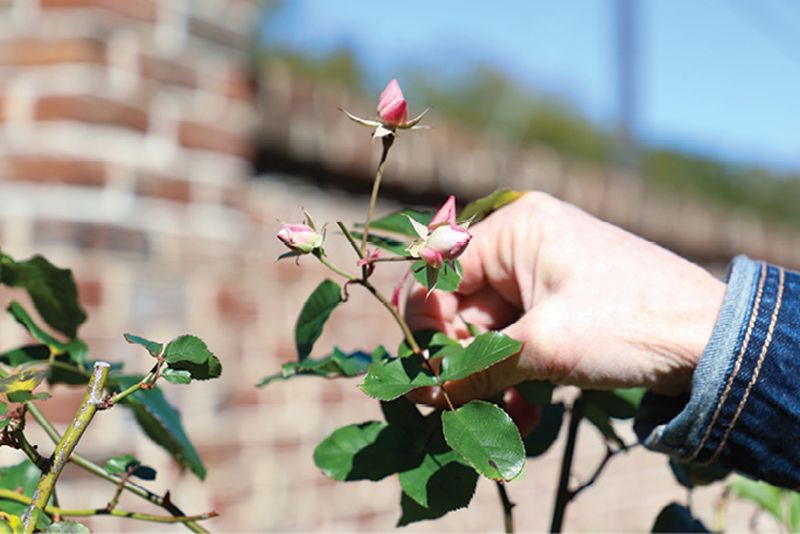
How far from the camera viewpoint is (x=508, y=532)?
564mm

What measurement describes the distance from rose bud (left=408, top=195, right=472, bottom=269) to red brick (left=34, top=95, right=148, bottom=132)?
124 cm

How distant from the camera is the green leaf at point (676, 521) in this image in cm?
66

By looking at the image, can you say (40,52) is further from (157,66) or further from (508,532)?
(508,532)

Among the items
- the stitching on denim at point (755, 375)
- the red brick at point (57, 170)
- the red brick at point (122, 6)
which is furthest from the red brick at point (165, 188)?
the stitching on denim at point (755, 375)

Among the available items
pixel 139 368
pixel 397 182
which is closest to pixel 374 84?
pixel 397 182

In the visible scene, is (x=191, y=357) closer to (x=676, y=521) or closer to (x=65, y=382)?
(x=65, y=382)

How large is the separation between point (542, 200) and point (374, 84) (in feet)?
34.6

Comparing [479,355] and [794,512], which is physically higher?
[479,355]

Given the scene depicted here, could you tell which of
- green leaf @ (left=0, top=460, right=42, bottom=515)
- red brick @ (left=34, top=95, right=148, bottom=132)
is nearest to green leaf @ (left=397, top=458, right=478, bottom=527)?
green leaf @ (left=0, top=460, right=42, bottom=515)

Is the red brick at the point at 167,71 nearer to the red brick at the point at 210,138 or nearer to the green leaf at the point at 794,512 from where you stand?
the red brick at the point at 210,138

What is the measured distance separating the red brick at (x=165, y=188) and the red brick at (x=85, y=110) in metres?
0.10

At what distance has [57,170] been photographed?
60.9 inches

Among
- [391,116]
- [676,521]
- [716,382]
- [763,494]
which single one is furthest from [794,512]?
[391,116]

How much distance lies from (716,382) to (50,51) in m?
1.35
